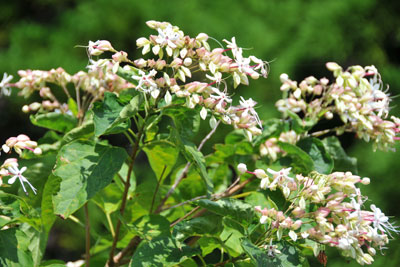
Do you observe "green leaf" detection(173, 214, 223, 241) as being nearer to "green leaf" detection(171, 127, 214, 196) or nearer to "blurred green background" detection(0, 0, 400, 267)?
"green leaf" detection(171, 127, 214, 196)

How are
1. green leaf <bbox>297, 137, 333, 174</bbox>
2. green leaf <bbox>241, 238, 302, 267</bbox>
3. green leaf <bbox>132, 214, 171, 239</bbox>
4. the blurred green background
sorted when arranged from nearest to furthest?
green leaf <bbox>241, 238, 302, 267</bbox>, green leaf <bbox>132, 214, 171, 239</bbox>, green leaf <bbox>297, 137, 333, 174</bbox>, the blurred green background

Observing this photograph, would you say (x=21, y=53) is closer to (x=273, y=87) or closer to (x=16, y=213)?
(x=273, y=87)

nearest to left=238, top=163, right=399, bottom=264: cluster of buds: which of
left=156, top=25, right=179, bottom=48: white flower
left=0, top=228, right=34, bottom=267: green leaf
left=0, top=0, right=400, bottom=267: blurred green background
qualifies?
left=156, top=25, right=179, bottom=48: white flower

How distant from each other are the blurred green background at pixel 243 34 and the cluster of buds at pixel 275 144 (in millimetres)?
1283

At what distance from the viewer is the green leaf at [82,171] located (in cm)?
72

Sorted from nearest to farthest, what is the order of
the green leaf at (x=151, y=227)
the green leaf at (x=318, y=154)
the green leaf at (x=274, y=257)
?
the green leaf at (x=274, y=257) → the green leaf at (x=151, y=227) → the green leaf at (x=318, y=154)

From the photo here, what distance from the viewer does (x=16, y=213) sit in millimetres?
708

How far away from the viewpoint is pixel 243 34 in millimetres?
2336

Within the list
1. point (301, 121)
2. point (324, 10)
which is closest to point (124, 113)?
point (301, 121)

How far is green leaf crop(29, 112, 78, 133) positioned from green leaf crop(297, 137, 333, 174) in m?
0.39

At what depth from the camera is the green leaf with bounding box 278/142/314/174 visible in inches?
33.1

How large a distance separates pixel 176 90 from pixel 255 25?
1.77 m

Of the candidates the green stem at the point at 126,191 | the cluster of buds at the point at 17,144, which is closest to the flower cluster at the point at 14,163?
the cluster of buds at the point at 17,144

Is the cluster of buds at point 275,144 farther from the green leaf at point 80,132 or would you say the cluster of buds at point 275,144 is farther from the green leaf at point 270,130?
the green leaf at point 80,132
